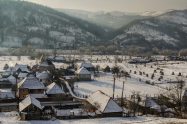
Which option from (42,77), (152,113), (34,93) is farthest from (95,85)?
(152,113)

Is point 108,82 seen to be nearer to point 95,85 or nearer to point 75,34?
point 95,85

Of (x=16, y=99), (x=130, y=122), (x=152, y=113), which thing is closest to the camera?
(x=130, y=122)

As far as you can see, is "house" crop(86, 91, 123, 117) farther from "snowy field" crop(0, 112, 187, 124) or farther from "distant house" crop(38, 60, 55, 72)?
"distant house" crop(38, 60, 55, 72)

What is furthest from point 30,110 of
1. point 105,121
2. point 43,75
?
point 43,75

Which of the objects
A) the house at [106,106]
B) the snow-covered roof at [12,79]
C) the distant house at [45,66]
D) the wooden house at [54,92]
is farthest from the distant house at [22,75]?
the house at [106,106]

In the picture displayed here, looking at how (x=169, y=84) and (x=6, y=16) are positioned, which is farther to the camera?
(x=6, y=16)

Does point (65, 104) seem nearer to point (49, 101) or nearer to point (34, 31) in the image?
point (49, 101)
